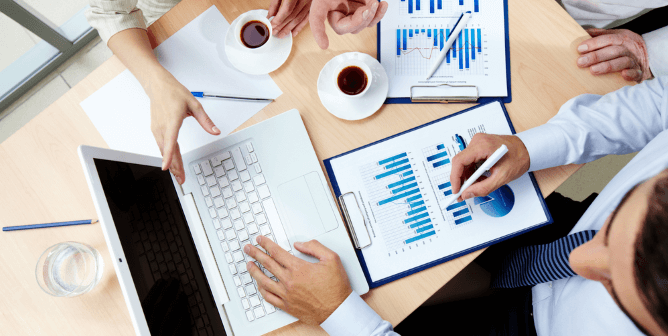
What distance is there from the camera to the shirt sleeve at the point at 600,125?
81 cm

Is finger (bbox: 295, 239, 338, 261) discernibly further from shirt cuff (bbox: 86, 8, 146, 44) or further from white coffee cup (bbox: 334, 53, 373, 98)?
shirt cuff (bbox: 86, 8, 146, 44)

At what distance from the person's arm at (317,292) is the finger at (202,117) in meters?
0.27

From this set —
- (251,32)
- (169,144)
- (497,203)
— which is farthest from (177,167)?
(497,203)

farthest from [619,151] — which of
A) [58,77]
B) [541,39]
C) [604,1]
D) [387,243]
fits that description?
[58,77]

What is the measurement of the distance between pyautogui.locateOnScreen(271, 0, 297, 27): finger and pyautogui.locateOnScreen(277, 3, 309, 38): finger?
2cm

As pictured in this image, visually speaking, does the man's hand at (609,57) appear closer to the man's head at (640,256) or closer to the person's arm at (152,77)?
the man's head at (640,256)

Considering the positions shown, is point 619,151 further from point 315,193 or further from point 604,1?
point 315,193

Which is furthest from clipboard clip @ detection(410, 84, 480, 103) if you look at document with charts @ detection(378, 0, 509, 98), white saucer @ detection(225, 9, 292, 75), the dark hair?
the dark hair

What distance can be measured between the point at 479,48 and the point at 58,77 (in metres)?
1.96

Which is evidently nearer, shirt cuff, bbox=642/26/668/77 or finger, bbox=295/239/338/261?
finger, bbox=295/239/338/261

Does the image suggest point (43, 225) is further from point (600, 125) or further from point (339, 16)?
point (600, 125)

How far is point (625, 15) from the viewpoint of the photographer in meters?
1.06

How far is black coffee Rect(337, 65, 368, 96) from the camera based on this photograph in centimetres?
83

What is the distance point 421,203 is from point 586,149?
1.36 ft
